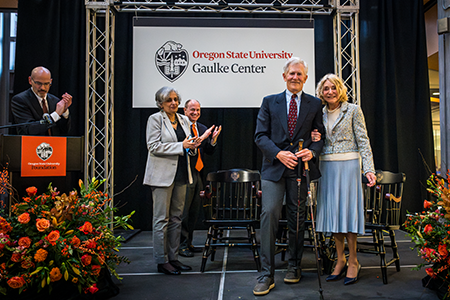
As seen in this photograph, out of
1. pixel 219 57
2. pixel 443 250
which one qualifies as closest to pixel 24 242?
pixel 443 250

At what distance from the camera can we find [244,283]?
280 cm

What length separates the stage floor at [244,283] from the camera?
2.52 m

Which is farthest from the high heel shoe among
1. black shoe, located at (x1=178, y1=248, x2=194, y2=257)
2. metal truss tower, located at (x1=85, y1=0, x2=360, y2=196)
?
metal truss tower, located at (x1=85, y1=0, x2=360, y2=196)

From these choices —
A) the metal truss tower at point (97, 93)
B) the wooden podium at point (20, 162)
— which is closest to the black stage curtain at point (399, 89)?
the metal truss tower at point (97, 93)

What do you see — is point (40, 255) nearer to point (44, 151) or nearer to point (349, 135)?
point (44, 151)

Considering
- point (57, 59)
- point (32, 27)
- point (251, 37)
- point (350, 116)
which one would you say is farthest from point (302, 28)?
point (32, 27)

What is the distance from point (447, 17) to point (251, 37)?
2273 mm

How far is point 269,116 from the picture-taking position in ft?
8.98

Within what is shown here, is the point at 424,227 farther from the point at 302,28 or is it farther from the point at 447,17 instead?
the point at 302,28

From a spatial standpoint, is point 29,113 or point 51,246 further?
point 29,113

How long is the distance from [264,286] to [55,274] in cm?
138

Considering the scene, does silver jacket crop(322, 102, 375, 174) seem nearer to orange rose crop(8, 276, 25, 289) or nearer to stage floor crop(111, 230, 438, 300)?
stage floor crop(111, 230, 438, 300)

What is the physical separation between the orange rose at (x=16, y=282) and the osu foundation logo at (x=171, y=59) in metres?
3.26

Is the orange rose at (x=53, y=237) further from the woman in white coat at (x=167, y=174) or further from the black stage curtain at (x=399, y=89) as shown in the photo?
the black stage curtain at (x=399, y=89)
